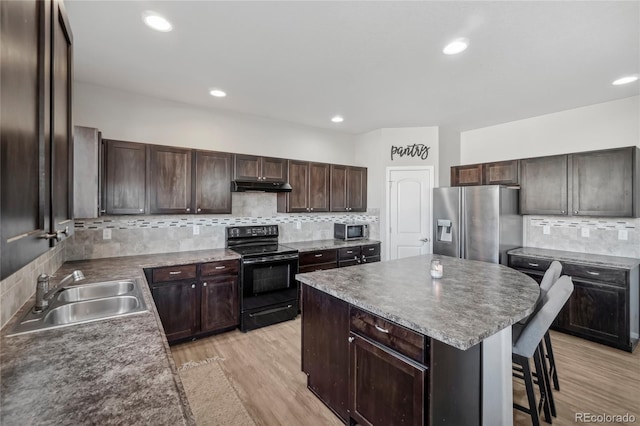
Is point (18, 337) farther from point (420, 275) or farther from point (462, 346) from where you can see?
point (420, 275)

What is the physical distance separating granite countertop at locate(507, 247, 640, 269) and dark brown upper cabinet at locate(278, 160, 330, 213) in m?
2.76

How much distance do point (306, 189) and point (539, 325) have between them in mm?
3223

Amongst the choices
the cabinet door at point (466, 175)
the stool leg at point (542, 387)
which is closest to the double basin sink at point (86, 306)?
the stool leg at point (542, 387)

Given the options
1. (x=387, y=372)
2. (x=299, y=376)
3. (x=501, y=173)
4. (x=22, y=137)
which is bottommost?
(x=299, y=376)

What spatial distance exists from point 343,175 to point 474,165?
2.15 m

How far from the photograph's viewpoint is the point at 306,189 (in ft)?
14.4

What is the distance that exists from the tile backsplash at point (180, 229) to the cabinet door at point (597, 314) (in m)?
2.67

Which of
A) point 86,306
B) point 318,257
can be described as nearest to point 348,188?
point 318,257

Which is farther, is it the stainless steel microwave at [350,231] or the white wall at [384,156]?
the stainless steel microwave at [350,231]

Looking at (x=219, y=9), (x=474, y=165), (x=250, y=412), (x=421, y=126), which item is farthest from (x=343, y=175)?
(x=250, y=412)

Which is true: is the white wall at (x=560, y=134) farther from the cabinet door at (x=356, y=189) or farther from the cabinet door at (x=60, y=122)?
the cabinet door at (x=60, y=122)

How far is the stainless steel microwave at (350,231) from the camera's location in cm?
475

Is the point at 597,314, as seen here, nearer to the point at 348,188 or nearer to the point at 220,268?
the point at 348,188

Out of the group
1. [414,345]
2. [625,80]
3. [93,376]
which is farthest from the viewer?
[625,80]
